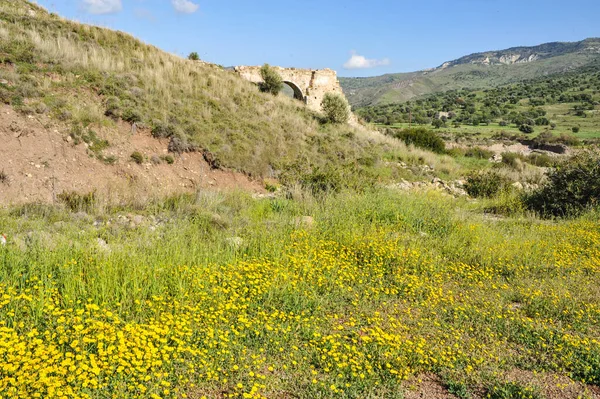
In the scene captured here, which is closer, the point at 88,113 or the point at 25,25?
the point at 88,113

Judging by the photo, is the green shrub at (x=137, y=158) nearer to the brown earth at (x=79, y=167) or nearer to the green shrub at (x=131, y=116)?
the brown earth at (x=79, y=167)

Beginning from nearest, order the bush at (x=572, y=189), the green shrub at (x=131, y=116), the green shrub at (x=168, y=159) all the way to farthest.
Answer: the bush at (x=572, y=189) < the green shrub at (x=168, y=159) < the green shrub at (x=131, y=116)

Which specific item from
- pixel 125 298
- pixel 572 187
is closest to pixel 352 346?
pixel 125 298

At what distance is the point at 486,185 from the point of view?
16188 mm

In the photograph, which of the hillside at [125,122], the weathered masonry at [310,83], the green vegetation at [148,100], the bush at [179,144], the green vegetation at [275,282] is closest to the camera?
the green vegetation at [275,282]

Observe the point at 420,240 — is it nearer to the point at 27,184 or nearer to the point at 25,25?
the point at 27,184

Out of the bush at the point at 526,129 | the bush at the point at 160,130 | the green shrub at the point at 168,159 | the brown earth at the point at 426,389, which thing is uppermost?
the bush at the point at 160,130

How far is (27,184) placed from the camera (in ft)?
35.0

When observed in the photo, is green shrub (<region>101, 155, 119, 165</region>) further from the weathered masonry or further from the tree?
the weathered masonry

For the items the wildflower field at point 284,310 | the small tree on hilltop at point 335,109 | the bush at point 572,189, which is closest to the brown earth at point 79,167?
the wildflower field at point 284,310

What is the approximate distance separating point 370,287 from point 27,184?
9.26m

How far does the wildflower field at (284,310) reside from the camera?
3.74 metres

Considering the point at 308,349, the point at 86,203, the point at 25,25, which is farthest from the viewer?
the point at 25,25

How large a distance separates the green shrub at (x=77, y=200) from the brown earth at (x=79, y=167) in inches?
9.6
